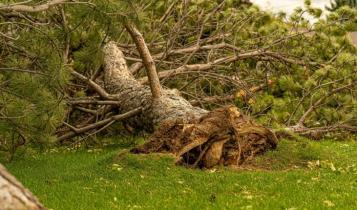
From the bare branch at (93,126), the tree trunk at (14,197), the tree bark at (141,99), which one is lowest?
the bare branch at (93,126)

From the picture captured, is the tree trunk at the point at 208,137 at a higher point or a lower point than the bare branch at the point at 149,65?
lower

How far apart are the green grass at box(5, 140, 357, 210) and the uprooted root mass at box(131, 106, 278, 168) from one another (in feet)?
0.99

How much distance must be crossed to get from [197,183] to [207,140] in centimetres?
135

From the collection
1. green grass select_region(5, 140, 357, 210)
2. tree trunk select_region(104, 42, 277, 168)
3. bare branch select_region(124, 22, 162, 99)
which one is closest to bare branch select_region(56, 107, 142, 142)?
bare branch select_region(124, 22, 162, 99)

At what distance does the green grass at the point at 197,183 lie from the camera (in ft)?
23.2

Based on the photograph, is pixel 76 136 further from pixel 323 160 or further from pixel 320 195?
pixel 320 195

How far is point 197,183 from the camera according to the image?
8180 millimetres

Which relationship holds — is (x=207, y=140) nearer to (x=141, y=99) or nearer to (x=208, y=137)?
(x=208, y=137)

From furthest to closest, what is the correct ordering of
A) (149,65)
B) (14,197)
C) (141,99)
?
(141,99) → (149,65) → (14,197)

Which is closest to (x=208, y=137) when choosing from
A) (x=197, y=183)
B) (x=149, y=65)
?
(x=197, y=183)

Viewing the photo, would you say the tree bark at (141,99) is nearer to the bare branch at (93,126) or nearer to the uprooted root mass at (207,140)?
the bare branch at (93,126)

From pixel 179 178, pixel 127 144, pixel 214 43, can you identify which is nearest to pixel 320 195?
pixel 179 178

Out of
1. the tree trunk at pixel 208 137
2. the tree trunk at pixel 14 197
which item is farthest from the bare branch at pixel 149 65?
the tree trunk at pixel 14 197

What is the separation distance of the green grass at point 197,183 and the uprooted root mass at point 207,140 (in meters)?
0.30
